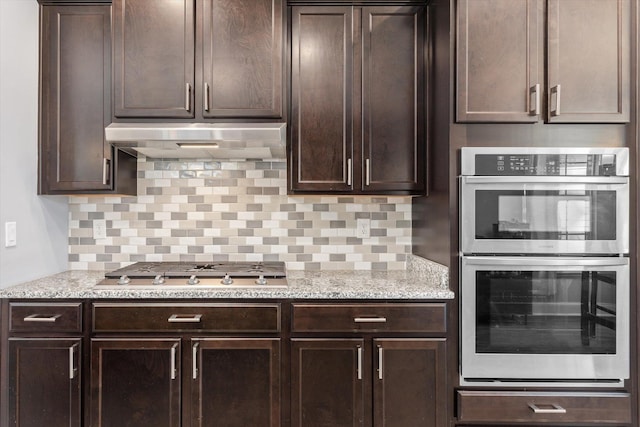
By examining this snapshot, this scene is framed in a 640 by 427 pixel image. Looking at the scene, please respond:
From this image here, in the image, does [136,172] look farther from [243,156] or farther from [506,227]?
[506,227]

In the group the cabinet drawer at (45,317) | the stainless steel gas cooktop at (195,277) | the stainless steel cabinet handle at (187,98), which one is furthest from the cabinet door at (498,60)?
the cabinet drawer at (45,317)

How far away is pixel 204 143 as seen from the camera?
73.7 inches

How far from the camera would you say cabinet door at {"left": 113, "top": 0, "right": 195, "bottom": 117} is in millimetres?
1930

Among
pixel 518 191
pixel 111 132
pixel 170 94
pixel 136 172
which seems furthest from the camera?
pixel 136 172

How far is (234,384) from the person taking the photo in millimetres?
1687

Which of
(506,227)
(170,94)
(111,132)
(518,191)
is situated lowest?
(506,227)

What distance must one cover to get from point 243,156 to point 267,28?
708 millimetres

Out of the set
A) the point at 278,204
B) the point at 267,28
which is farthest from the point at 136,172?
the point at 267,28

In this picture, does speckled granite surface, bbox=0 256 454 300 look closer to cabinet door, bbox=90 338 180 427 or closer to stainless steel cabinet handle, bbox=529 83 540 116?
cabinet door, bbox=90 338 180 427

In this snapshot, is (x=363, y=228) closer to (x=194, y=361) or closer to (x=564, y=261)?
(x=564, y=261)

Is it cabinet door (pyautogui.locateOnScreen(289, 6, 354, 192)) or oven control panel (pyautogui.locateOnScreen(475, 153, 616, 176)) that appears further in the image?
cabinet door (pyautogui.locateOnScreen(289, 6, 354, 192))

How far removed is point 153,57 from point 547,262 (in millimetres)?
2158

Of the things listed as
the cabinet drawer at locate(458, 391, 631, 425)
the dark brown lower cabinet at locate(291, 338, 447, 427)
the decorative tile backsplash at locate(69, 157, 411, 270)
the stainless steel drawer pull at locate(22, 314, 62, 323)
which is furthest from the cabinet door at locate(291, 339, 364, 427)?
the stainless steel drawer pull at locate(22, 314, 62, 323)

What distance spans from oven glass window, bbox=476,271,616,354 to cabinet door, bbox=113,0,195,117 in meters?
1.76
